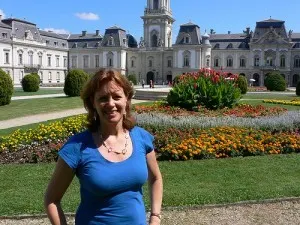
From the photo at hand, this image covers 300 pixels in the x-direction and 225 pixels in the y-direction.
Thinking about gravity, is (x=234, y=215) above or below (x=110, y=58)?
below

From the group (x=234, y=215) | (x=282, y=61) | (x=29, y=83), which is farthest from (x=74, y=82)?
(x=282, y=61)

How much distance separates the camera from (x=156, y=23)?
63375 mm

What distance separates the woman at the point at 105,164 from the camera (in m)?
2.04

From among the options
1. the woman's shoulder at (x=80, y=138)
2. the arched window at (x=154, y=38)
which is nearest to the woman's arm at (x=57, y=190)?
the woman's shoulder at (x=80, y=138)

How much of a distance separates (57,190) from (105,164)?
0.30m

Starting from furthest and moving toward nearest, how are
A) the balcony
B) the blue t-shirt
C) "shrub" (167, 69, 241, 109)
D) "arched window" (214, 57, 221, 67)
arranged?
"arched window" (214, 57, 221, 67) → the balcony → "shrub" (167, 69, 241, 109) → the blue t-shirt

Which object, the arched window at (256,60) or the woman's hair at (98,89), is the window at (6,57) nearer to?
the arched window at (256,60)

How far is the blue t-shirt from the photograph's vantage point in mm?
2021

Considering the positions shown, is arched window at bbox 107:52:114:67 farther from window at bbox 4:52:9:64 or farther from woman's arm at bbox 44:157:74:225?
woman's arm at bbox 44:157:74:225

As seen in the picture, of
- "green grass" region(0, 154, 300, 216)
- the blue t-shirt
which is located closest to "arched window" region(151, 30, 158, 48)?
"green grass" region(0, 154, 300, 216)

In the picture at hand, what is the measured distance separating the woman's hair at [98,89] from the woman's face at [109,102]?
0.02 m

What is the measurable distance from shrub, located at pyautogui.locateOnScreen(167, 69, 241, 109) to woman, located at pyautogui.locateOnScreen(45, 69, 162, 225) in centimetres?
1077

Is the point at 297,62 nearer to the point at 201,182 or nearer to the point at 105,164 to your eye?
the point at 201,182

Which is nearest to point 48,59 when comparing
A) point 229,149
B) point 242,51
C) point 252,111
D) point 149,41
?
point 149,41
